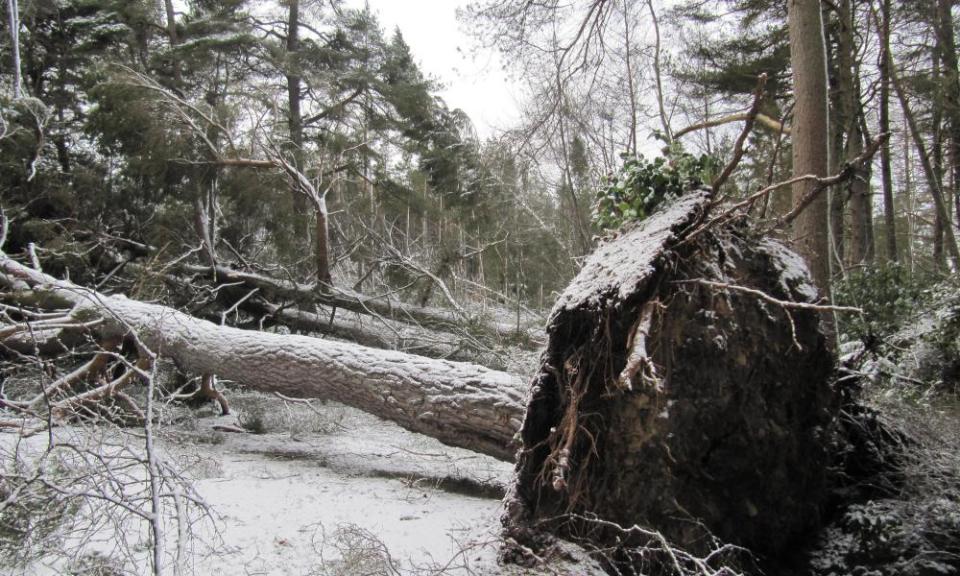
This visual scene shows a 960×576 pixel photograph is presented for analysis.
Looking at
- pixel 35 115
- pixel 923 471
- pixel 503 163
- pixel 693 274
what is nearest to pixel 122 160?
pixel 35 115

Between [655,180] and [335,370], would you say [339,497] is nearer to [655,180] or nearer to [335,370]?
[335,370]

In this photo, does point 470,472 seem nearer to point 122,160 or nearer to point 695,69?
point 122,160

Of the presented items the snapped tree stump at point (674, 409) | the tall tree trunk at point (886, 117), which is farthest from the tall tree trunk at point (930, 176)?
the snapped tree stump at point (674, 409)

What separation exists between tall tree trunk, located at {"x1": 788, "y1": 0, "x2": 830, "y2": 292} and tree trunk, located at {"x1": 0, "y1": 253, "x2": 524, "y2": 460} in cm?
224

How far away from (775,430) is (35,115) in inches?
326

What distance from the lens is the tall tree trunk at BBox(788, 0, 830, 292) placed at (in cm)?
379

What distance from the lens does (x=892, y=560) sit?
2502mm

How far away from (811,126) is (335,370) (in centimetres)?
398

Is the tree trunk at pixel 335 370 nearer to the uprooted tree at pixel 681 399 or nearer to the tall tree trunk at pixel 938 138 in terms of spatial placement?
the uprooted tree at pixel 681 399

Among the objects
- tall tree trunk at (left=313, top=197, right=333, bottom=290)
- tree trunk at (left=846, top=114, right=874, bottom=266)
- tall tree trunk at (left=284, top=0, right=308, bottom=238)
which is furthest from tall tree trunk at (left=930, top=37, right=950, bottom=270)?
tall tree trunk at (left=284, top=0, right=308, bottom=238)

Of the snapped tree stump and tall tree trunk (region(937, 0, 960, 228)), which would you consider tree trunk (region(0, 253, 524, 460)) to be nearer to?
the snapped tree stump

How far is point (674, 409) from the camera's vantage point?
2.34 metres

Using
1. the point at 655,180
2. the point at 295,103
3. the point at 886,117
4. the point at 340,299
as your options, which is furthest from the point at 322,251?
the point at 886,117

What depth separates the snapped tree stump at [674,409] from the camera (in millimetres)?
2311
